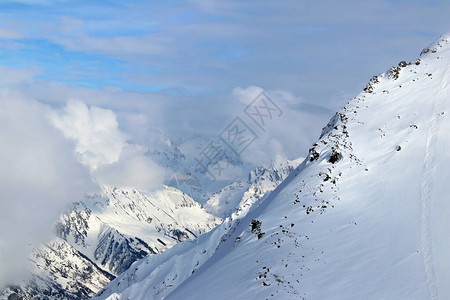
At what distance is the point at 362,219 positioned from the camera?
4309 cm

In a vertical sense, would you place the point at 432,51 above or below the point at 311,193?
above

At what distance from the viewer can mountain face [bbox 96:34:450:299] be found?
35094 mm

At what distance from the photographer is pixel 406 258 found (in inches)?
1420

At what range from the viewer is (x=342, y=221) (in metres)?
43.5

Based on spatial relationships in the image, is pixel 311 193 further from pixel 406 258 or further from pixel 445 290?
pixel 445 290

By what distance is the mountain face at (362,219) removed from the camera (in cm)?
3509

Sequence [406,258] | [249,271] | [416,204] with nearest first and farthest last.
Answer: [406,258] → [249,271] → [416,204]

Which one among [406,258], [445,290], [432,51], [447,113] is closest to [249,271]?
[406,258]

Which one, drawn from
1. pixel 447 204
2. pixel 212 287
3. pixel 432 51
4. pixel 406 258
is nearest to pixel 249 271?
pixel 212 287

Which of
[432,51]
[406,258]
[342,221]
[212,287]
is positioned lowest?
[212,287]

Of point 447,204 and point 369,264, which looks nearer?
point 369,264

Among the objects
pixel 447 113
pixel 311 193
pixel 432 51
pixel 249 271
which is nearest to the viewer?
pixel 249 271

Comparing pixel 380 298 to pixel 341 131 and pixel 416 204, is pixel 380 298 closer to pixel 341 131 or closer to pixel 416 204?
pixel 416 204

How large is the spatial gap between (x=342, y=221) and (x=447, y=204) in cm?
916
